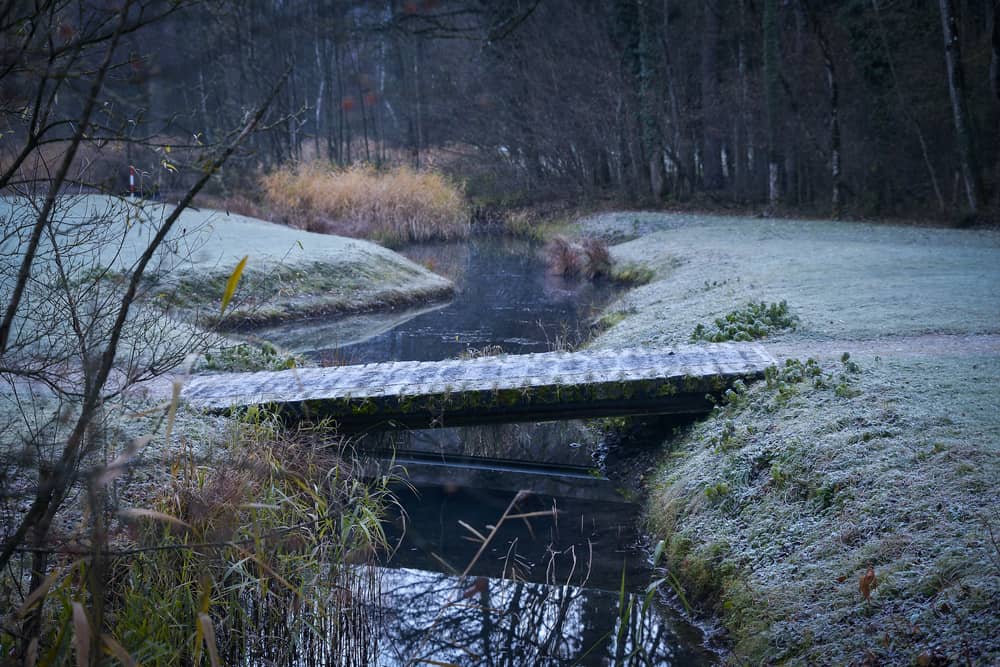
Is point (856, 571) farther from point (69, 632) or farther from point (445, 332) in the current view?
point (445, 332)

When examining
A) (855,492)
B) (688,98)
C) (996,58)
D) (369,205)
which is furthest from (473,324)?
(688,98)

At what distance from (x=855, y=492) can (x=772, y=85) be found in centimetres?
1814

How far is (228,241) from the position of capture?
14.4 meters

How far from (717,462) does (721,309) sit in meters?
4.01

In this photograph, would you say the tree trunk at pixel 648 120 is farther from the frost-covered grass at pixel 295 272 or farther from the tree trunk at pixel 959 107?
the frost-covered grass at pixel 295 272

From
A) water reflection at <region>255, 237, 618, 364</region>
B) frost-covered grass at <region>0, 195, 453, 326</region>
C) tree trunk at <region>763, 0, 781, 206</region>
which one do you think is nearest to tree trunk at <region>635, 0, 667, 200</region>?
tree trunk at <region>763, 0, 781, 206</region>

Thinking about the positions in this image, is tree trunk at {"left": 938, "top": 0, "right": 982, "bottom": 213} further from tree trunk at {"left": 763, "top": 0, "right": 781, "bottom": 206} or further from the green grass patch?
the green grass patch

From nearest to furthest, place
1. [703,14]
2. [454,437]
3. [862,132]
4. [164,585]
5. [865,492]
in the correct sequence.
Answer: [164,585] < [865,492] < [454,437] < [862,132] < [703,14]

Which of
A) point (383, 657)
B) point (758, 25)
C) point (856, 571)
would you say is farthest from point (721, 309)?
point (758, 25)

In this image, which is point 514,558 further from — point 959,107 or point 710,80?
point 710,80

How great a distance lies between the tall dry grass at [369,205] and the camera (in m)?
20.0

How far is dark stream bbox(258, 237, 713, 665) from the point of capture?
3912 millimetres

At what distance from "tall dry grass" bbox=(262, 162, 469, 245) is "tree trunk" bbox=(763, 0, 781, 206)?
7.69m

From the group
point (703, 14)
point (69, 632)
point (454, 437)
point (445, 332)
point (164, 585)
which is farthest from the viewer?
point (703, 14)
